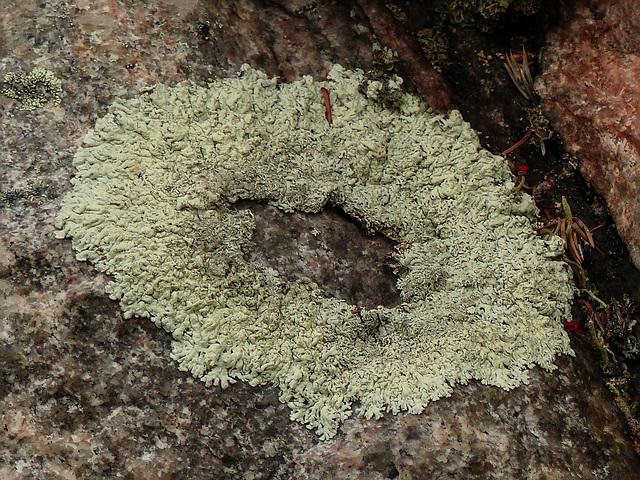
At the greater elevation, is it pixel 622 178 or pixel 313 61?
pixel 622 178

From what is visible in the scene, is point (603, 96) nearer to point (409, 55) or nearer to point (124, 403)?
point (409, 55)

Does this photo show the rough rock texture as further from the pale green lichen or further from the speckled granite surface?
the speckled granite surface

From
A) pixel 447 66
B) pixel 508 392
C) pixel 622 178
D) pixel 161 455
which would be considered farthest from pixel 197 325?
pixel 622 178

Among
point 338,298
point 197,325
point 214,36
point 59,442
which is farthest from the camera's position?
point 214,36

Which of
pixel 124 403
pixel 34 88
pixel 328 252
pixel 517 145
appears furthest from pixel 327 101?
pixel 124 403

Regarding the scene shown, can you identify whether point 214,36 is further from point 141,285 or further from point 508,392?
point 508,392

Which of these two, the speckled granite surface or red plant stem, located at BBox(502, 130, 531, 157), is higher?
red plant stem, located at BBox(502, 130, 531, 157)

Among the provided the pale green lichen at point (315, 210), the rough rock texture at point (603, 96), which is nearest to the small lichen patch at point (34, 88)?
Answer: the pale green lichen at point (315, 210)

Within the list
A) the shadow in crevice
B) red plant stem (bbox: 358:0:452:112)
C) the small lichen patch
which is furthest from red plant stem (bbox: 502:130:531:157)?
the small lichen patch
